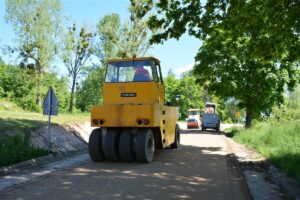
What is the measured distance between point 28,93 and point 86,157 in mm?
44030

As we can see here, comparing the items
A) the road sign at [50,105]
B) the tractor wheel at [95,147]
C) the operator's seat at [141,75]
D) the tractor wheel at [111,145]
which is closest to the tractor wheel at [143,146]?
the tractor wheel at [111,145]

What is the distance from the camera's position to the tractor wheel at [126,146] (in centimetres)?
1293

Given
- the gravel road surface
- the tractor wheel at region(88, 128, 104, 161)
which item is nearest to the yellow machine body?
the tractor wheel at region(88, 128, 104, 161)

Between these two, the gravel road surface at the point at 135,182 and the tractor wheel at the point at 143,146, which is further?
the tractor wheel at the point at 143,146

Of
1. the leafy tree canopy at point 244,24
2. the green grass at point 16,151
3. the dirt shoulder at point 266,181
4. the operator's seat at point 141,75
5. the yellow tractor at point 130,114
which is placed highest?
the leafy tree canopy at point 244,24

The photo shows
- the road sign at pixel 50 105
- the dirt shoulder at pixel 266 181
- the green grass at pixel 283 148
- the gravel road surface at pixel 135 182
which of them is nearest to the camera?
the gravel road surface at pixel 135 182

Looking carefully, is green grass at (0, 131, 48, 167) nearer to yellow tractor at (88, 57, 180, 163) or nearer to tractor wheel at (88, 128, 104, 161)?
tractor wheel at (88, 128, 104, 161)

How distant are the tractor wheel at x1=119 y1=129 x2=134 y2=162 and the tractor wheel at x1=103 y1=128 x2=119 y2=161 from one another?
221mm

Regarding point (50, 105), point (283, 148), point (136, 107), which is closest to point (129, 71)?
point (136, 107)

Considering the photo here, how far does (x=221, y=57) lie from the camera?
3450 centimetres

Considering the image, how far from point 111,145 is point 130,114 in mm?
1173

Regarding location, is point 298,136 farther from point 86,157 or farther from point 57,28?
point 57,28

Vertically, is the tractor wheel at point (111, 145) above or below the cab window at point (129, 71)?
below

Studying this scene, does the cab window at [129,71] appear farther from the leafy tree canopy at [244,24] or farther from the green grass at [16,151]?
the green grass at [16,151]
